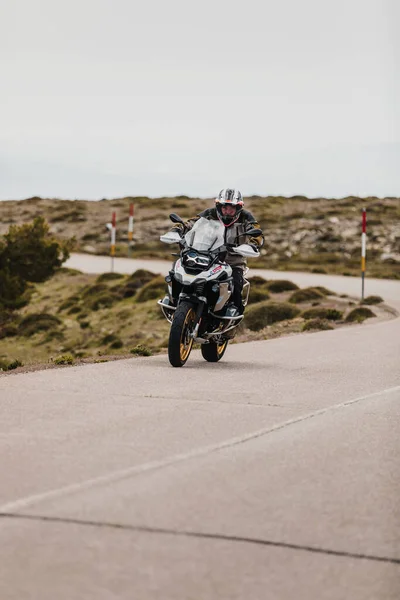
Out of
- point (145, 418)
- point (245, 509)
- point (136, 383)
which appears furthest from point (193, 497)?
point (136, 383)

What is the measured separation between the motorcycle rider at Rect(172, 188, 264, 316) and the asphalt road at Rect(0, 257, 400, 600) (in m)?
2.62

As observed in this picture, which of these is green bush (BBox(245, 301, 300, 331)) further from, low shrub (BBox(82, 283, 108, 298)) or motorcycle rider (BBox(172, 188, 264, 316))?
low shrub (BBox(82, 283, 108, 298))

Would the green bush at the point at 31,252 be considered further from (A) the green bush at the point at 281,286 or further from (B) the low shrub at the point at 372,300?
(B) the low shrub at the point at 372,300

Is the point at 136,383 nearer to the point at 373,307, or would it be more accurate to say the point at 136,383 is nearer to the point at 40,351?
the point at 373,307

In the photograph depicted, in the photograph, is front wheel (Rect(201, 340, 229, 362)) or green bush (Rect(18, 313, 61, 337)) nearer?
front wheel (Rect(201, 340, 229, 362))

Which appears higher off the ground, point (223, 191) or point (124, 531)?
point (223, 191)

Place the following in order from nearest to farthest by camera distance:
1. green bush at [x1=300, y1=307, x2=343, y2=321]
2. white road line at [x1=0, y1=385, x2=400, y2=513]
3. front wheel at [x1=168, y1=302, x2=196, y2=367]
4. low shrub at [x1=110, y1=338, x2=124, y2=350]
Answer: white road line at [x1=0, y1=385, x2=400, y2=513] → front wheel at [x1=168, y1=302, x2=196, y2=367] → green bush at [x1=300, y1=307, x2=343, y2=321] → low shrub at [x1=110, y1=338, x2=124, y2=350]

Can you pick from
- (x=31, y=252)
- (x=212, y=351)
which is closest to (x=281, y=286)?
(x=31, y=252)

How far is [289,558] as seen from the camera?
5.39 metres

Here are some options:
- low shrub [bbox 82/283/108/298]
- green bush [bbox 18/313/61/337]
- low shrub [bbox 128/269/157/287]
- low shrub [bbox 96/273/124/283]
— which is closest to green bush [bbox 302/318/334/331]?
green bush [bbox 18/313/61/337]

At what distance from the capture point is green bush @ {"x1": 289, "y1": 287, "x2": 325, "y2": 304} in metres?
32.0

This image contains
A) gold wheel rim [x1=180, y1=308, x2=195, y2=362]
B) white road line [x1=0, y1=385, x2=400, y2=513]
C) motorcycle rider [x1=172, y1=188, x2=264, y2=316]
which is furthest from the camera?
motorcycle rider [x1=172, y1=188, x2=264, y2=316]

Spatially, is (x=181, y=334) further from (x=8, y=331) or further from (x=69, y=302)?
(x=69, y=302)

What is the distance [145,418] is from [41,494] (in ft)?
10.2
